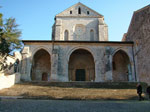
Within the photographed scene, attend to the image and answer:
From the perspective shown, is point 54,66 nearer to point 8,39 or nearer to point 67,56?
point 67,56

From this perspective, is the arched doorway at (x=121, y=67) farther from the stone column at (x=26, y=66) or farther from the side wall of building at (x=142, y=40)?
the stone column at (x=26, y=66)

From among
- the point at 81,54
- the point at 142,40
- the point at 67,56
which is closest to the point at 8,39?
the point at 67,56

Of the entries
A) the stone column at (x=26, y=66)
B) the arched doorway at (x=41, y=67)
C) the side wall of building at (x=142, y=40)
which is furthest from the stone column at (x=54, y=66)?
the side wall of building at (x=142, y=40)

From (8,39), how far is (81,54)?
410 inches

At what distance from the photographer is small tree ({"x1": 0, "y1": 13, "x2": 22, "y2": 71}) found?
15906mm

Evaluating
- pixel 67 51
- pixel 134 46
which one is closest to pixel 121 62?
pixel 134 46

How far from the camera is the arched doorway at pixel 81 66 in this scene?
21953mm

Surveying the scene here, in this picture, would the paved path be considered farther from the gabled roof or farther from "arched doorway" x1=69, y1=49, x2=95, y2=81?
the gabled roof

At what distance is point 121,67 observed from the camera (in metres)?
22.1

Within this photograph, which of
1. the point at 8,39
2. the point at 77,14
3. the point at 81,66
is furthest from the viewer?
the point at 77,14

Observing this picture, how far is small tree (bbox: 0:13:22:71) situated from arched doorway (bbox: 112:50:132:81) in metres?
13.6

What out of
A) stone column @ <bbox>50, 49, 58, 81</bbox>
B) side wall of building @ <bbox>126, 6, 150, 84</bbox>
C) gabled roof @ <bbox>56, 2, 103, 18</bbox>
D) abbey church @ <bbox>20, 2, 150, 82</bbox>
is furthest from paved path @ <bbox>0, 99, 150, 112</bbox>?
gabled roof @ <bbox>56, 2, 103, 18</bbox>

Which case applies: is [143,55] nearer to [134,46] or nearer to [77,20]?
[134,46]

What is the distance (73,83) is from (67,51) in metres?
5.28
